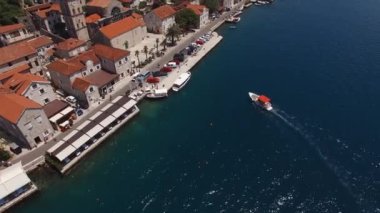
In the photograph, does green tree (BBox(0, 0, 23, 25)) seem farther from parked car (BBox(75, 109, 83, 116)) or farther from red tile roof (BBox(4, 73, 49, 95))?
parked car (BBox(75, 109, 83, 116))

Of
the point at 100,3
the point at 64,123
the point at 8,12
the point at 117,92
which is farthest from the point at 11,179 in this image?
the point at 8,12

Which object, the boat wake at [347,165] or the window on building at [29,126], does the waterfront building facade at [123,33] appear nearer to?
the window on building at [29,126]

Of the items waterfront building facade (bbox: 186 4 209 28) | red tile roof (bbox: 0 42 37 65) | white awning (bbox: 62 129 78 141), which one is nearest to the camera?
white awning (bbox: 62 129 78 141)

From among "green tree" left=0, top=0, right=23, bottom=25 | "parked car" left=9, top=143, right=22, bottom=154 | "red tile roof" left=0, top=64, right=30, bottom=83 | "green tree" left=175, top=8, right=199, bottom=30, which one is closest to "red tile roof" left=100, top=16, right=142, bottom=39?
"green tree" left=175, top=8, right=199, bottom=30

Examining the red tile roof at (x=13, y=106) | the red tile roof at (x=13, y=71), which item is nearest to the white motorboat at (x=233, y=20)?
the red tile roof at (x=13, y=71)

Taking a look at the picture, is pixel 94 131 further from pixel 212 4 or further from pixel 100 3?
pixel 212 4

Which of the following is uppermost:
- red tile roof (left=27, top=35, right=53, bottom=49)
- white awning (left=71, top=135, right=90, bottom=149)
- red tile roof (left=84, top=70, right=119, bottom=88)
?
red tile roof (left=27, top=35, right=53, bottom=49)

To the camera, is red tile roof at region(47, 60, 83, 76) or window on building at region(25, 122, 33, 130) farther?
red tile roof at region(47, 60, 83, 76)

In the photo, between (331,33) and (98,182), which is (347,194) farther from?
(331,33)
